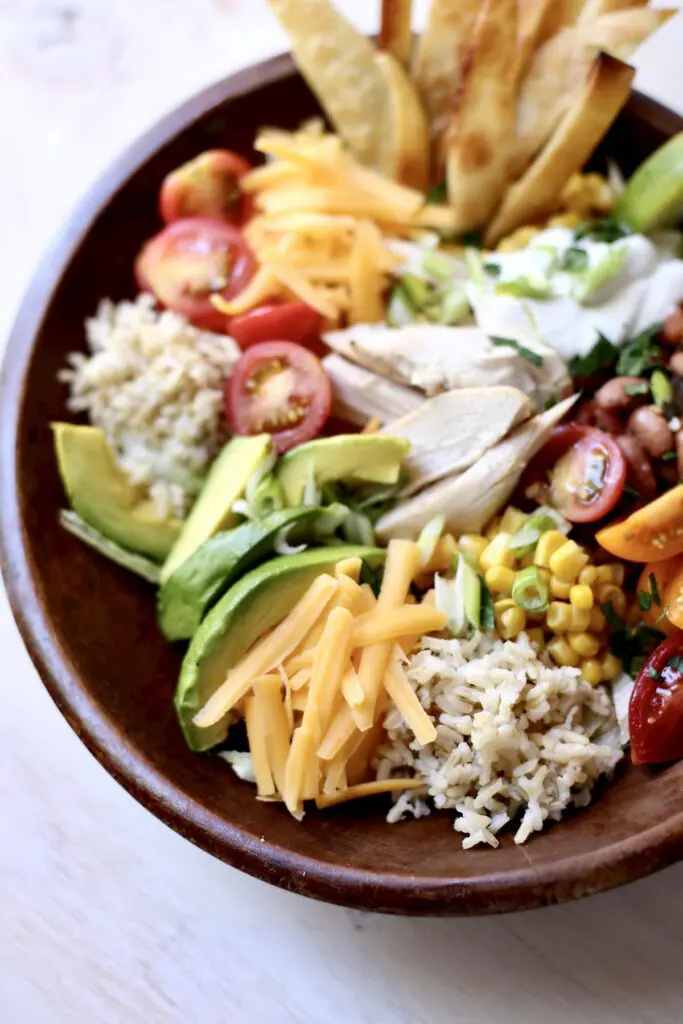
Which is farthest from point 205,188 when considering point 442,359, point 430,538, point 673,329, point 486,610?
point 486,610

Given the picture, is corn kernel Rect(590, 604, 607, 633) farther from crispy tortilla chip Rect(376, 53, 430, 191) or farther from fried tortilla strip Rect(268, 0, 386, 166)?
fried tortilla strip Rect(268, 0, 386, 166)

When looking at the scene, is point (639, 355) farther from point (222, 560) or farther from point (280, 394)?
point (222, 560)

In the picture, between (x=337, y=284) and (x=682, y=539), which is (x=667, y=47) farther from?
(x=682, y=539)

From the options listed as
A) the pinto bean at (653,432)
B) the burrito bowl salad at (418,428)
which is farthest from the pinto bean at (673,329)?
the pinto bean at (653,432)

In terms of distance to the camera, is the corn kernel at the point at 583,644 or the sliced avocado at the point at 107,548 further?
the sliced avocado at the point at 107,548

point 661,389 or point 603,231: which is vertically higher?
point 603,231

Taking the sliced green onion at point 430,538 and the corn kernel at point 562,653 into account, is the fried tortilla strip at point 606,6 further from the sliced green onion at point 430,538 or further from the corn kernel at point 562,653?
the corn kernel at point 562,653
